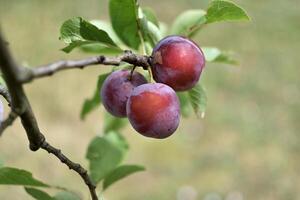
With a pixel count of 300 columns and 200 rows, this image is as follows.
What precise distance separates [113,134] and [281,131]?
97.3 inches

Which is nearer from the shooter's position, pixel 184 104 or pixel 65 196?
pixel 65 196

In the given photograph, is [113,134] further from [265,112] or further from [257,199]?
[265,112]

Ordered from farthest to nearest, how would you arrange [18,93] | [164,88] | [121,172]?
[121,172], [164,88], [18,93]

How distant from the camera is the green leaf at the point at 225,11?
0.72 meters

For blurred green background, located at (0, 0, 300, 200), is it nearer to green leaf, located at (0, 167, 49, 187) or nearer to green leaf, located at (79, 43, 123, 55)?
green leaf, located at (79, 43, 123, 55)

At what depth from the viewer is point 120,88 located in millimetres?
711

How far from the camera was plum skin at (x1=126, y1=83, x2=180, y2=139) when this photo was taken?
652 mm

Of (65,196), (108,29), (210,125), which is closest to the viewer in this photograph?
(65,196)

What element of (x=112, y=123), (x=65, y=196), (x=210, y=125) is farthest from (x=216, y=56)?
(x=210, y=125)

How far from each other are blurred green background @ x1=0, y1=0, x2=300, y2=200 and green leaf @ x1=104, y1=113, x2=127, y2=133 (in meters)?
1.89

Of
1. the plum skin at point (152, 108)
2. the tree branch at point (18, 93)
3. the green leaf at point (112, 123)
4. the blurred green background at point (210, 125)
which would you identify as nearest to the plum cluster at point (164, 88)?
the plum skin at point (152, 108)

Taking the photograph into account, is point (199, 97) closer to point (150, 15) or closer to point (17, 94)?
point (150, 15)

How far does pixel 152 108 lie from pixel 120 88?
0.06m

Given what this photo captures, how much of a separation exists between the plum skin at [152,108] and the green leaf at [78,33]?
10cm
